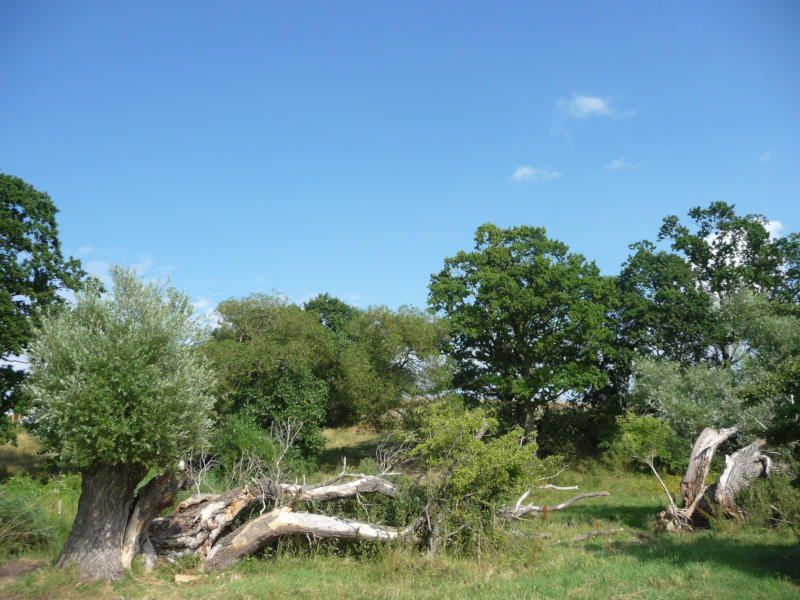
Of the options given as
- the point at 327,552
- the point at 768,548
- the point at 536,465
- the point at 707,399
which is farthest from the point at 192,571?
the point at 707,399

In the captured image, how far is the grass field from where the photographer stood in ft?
29.0

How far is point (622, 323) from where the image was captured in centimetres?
3000

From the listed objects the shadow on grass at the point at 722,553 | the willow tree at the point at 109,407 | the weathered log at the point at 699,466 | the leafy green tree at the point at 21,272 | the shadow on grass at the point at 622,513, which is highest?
the leafy green tree at the point at 21,272

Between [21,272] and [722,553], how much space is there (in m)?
24.8

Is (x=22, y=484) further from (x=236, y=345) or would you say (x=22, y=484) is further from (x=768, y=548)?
(x=768, y=548)

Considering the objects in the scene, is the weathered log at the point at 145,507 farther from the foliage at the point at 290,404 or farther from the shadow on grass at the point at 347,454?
the shadow on grass at the point at 347,454

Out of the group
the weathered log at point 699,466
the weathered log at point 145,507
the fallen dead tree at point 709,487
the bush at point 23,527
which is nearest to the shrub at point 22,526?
the bush at point 23,527

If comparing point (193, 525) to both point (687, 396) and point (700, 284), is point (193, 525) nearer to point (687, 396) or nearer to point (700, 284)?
point (687, 396)

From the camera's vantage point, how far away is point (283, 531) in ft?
38.5

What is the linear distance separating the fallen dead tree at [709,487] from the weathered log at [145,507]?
44.7ft

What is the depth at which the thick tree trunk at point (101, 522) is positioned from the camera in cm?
997

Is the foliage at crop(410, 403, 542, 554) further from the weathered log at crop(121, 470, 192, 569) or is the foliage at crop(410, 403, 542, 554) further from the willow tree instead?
the weathered log at crop(121, 470, 192, 569)

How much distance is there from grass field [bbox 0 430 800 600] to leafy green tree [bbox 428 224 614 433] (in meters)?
12.6

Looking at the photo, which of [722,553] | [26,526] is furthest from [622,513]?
[26,526]
